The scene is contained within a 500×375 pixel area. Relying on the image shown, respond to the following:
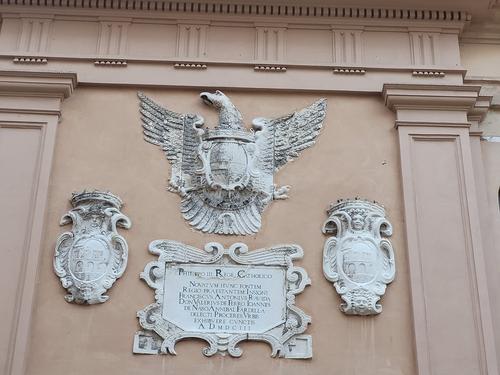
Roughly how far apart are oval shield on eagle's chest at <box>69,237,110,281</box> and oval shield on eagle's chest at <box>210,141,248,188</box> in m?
1.61

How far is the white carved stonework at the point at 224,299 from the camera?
362 inches

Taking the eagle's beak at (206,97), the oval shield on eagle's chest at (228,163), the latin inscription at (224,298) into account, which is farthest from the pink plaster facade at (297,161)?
the oval shield on eagle's chest at (228,163)

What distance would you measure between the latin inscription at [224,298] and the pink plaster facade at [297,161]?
0.29 m

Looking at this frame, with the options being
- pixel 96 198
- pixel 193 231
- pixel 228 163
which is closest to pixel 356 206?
pixel 228 163

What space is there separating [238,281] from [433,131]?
3.20 metres

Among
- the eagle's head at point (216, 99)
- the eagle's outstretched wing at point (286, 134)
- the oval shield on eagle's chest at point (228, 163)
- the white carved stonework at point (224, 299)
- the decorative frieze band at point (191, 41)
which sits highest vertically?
the decorative frieze band at point (191, 41)

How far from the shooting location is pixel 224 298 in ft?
30.8

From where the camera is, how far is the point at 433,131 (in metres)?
10.4

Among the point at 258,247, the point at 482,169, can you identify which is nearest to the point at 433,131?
the point at 482,169

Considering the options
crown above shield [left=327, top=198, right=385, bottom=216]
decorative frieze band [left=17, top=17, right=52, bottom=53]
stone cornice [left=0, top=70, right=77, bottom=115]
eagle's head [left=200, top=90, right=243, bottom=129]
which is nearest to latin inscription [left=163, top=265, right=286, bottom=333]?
crown above shield [left=327, top=198, right=385, bottom=216]

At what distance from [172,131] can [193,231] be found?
1.44 meters

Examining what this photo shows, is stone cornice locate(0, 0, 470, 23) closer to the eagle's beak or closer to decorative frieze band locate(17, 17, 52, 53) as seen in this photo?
decorative frieze band locate(17, 17, 52, 53)

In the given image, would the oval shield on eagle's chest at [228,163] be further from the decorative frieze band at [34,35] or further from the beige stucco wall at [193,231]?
the decorative frieze band at [34,35]

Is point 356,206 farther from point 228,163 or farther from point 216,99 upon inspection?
point 216,99
